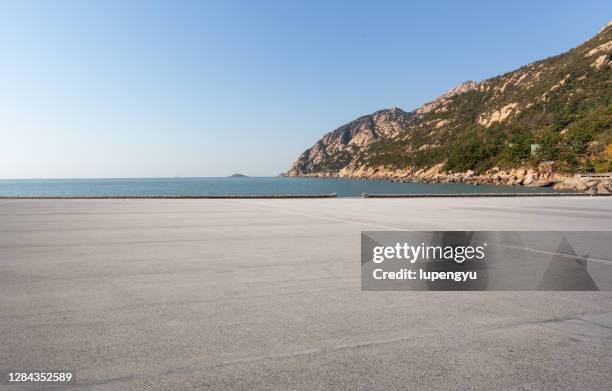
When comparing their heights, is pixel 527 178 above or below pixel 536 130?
below

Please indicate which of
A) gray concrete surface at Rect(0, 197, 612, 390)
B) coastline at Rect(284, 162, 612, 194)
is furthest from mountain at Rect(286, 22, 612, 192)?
gray concrete surface at Rect(0, 197, 612, 390)

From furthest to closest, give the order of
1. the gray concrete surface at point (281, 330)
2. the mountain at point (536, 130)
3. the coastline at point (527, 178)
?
the mountain at point (536, 130), the coastline at point (527, 178), the gray concrete surface at point (281, 330)

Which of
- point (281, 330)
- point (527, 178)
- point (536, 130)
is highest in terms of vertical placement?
point (536, 130)

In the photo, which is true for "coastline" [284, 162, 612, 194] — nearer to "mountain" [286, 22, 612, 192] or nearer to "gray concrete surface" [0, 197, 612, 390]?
"mountain" [286, 22, 612, 192]

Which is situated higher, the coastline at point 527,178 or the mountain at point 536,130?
the mountain at point 536,130

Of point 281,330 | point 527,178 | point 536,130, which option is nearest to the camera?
point 281,330

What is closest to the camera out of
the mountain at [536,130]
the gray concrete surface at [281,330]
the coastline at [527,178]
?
the gray concrete surface at [281,330]

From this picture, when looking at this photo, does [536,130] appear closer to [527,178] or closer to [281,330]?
[527,178]

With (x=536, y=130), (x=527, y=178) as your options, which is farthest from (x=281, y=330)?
(x=536, y=130)

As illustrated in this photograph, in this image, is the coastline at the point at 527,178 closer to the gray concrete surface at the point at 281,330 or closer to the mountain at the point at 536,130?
the mountain at the point at 536,130

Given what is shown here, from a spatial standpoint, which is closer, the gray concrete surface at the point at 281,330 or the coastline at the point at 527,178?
the gray concrete surface at the point at 281,330

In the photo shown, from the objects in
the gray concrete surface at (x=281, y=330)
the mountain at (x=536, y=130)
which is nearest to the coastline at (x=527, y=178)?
the mountain at (x=536, y=130)

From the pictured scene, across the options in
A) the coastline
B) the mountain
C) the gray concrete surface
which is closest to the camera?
the gray concrete surface

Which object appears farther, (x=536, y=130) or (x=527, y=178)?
(x=536, y=130)
